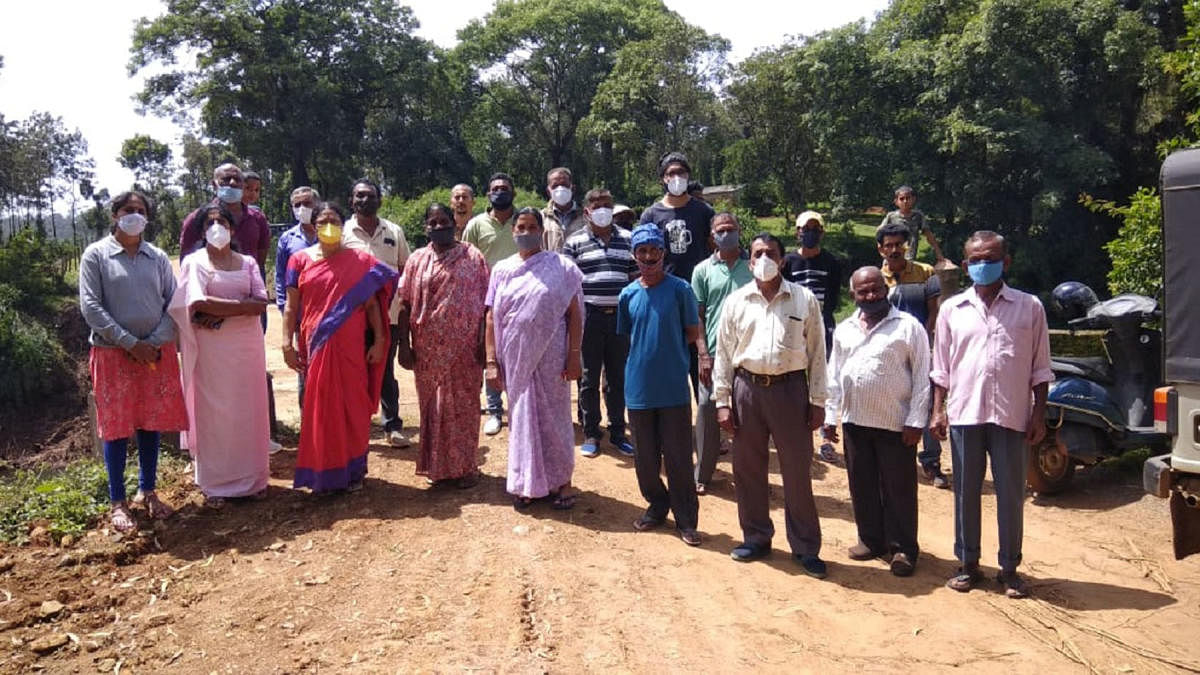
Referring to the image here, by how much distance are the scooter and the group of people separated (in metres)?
1.28

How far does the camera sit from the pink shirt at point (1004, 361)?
14.6 feet

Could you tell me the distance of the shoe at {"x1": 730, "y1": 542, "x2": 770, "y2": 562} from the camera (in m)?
4.85

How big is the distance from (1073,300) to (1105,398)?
3.29ft

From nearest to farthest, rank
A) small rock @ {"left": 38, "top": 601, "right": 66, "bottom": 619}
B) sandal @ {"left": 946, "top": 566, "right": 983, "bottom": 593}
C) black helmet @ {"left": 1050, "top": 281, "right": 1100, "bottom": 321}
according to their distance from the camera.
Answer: small rock @ {"left": 38, "top": 601, "right": 66, "bottom": 619}, sandal @ {"left": 946, "top": 566, "right": 983, "bottom": 593}, black helmet @ {"left": 1050, "top": 281, "right": 1100, "bottom": 321}

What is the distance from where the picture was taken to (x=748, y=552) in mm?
4863

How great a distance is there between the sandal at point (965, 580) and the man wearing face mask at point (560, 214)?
3716mm

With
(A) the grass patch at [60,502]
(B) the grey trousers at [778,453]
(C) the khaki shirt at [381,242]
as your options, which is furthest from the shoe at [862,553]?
(A) the grass patch at [60,502]

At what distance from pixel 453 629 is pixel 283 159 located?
1315 inches

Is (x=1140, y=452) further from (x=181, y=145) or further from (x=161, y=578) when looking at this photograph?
(x=181, y=145)

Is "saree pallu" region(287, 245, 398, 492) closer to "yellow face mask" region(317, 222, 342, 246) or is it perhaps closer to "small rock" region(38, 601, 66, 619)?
"yellow face mask" region(317, 222, 342, 246)

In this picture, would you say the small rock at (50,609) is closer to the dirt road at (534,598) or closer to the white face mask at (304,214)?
the dirt road at (534,598)

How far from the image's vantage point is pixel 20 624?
4195mm

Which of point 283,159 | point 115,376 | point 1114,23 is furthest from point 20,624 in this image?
point 283,159

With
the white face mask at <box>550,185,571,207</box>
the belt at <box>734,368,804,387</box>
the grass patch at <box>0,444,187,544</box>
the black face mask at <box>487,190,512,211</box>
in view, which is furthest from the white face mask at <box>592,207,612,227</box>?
the grass patch at <box>0,444,187,544</box>
